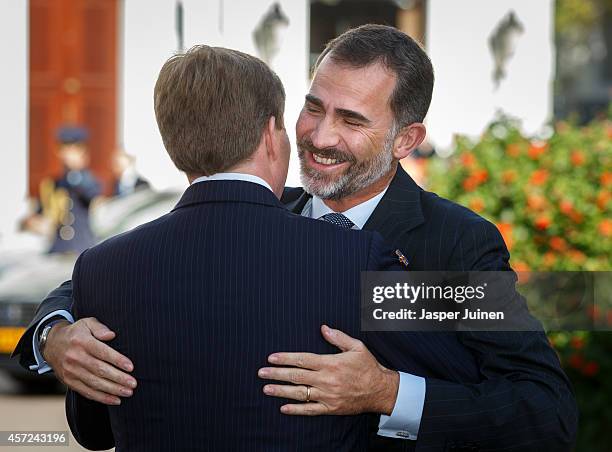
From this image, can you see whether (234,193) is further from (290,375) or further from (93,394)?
(93,394)

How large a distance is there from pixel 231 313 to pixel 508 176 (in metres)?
3.39

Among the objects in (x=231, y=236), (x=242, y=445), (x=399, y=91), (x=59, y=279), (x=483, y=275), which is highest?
(x=399, y=91)

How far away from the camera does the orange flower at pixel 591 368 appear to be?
497 cm

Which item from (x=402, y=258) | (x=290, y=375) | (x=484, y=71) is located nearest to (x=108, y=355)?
(x=290, y=375)

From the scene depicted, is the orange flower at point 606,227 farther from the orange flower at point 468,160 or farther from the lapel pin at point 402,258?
the lapel pin at point 402,258

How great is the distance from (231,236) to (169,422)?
1.34ft

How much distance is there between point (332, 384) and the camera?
2086 millimetres

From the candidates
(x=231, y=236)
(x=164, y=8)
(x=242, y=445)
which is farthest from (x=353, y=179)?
(x=164, y=8)

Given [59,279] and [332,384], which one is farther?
[59,279]

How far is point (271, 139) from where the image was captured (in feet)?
7.19

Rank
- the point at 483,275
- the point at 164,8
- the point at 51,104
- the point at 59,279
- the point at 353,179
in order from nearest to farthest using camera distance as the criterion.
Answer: the point at 483,275 → the point at 353,179 → the point at 59,279 → the point at 164,8 → the point at 51,104

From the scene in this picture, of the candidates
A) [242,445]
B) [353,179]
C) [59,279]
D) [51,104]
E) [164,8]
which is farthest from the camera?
[51,104]

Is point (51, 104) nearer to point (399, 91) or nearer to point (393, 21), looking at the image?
point (393, 21)

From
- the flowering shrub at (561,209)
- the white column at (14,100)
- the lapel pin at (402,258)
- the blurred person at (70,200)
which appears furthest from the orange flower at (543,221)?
the white column at (14,100)
